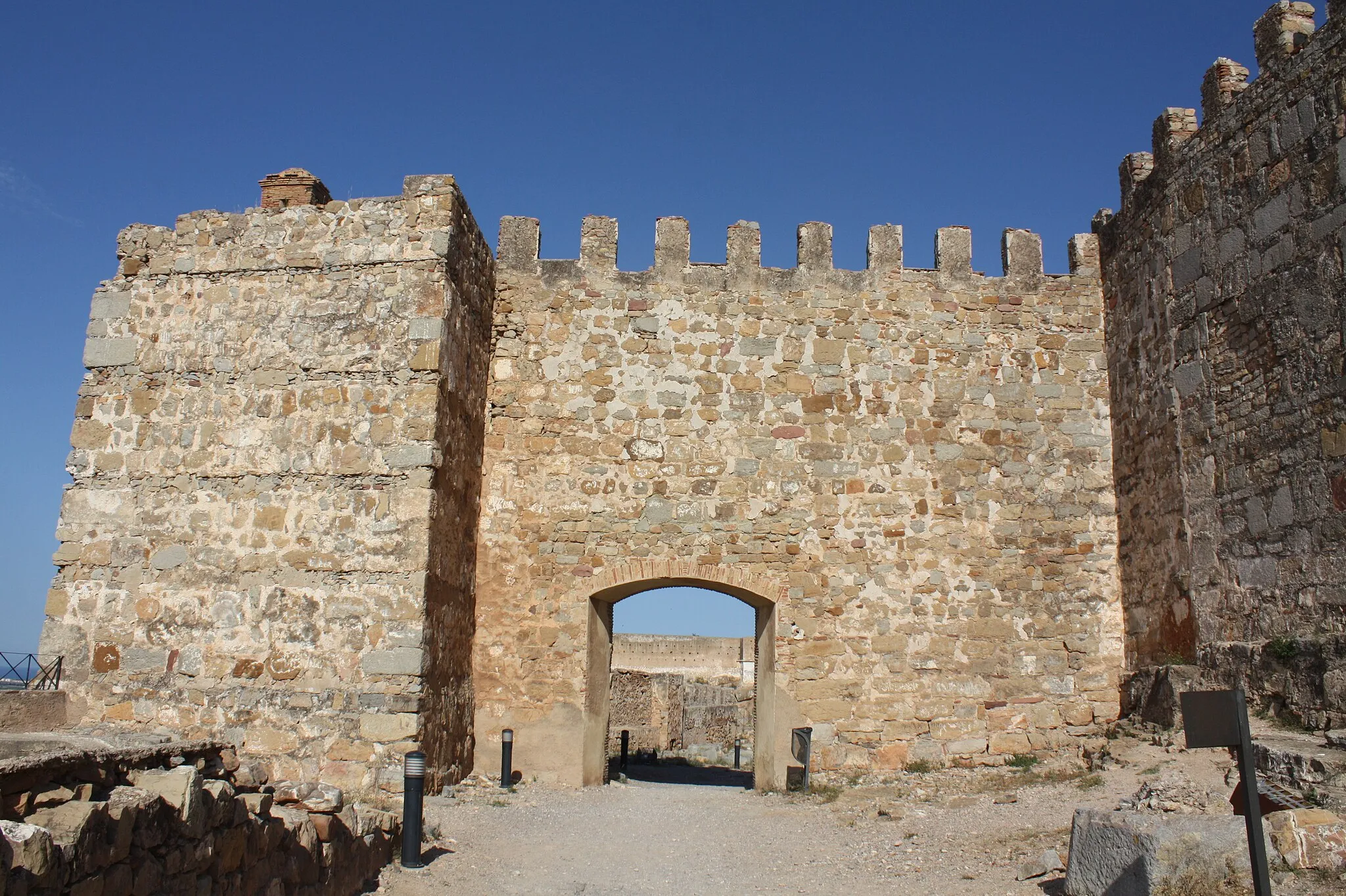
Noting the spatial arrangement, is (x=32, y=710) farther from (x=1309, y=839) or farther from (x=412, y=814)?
(x=1309, y=839)

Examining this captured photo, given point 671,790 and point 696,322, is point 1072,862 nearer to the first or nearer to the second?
point 671,790

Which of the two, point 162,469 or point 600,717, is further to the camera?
point 600,717

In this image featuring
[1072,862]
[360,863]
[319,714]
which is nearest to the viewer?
[1072,862]

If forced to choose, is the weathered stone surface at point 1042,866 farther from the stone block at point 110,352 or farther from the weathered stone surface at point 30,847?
the stone block at point 110,352

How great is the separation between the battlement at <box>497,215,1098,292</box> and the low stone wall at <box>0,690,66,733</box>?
541 cm

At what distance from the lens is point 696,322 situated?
33.8 ft

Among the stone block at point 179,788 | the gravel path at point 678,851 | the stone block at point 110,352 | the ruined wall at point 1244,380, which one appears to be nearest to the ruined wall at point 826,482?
the ruined wall at point 1244,380

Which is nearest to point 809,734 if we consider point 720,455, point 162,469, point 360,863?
point 720,455

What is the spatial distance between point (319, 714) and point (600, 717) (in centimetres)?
271

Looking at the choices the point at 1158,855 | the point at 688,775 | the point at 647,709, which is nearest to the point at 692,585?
the point at 688,775

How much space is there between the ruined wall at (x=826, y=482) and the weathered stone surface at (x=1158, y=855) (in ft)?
15.5

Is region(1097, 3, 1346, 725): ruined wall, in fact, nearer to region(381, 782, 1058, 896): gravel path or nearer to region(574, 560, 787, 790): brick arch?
region(381, 782, 1058, 896): gravel path

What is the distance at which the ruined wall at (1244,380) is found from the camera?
7.41 metres

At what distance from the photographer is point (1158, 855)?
4426 millimetres
